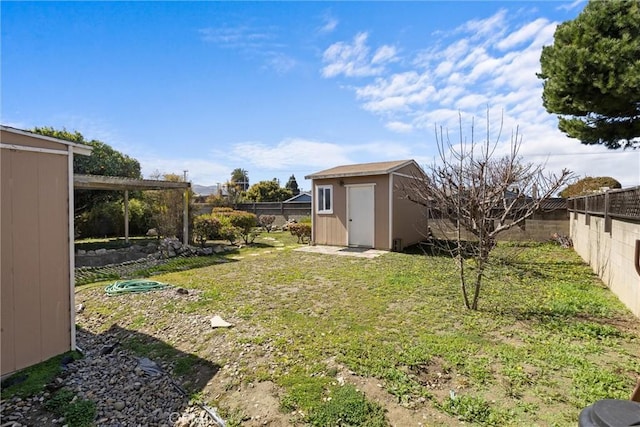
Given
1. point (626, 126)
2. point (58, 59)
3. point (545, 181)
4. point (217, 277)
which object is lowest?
point (217, 277)

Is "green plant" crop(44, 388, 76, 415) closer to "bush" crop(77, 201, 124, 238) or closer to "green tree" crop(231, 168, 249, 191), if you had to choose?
"bush" crop(77, 201, 124, 238)

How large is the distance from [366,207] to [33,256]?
28.0 ft

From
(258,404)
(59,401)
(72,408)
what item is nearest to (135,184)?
(59,401)

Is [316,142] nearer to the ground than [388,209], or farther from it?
farther from it

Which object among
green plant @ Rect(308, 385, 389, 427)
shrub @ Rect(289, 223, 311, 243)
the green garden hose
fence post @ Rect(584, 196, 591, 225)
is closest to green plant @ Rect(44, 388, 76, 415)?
green plant @ Rect(308, 385, 389, 427)

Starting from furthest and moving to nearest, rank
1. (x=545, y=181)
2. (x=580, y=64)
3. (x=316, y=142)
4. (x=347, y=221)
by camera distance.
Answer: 1. (x=316, y=142)
2. (x=347, y=221)
3. (x=580, y=64)
4. (x=545, y=181)

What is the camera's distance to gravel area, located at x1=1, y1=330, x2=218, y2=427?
97.0 inches

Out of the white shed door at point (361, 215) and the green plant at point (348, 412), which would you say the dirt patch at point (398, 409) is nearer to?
the green plant at point (348, 412)

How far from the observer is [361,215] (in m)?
10.5

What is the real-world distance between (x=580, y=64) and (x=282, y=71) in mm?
7470

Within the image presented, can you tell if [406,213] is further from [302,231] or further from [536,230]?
[536,230]

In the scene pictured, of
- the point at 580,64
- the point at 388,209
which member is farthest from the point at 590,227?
the point at 388,209

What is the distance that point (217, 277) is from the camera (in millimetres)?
6719

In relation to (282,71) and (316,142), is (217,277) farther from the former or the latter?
(316,142)
